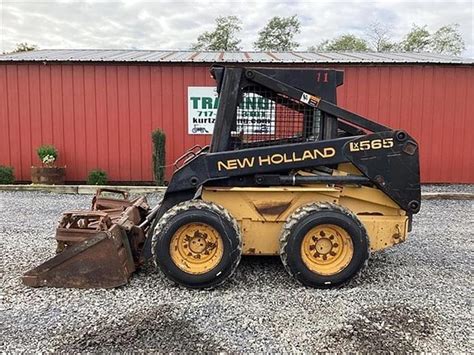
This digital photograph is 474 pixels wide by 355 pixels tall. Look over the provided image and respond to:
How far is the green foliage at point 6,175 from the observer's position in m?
9.98

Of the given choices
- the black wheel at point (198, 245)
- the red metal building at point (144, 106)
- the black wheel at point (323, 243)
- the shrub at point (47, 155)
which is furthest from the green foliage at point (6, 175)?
the black wheel at point (323, 243)

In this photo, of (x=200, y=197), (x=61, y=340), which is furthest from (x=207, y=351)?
(x=200, y=197)

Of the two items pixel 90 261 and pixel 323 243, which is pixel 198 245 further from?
pixel 323 243

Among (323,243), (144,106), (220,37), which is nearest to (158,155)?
(144,106)

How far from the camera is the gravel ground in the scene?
300 cm

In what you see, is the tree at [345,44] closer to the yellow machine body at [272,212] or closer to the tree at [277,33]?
the tree at [277,33]

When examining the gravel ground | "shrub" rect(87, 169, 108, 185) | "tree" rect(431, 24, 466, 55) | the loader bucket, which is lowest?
the gravel ground

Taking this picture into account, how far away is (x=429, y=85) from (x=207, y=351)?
9.57m

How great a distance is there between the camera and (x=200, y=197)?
4.25 m

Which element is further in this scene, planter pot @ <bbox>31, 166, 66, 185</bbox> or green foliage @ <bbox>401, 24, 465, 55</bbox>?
green foliage @ <bbox>401, 24, 465, 55</bbox>

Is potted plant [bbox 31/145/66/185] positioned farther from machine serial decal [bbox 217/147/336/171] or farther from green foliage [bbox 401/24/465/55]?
green foliage [bbox 401/24/465/55]

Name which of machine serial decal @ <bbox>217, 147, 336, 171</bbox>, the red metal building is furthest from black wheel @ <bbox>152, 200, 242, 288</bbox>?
the red metal building

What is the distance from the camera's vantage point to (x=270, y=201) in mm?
4164

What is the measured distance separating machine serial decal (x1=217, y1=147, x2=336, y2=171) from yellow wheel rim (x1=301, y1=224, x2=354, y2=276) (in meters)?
0.70
